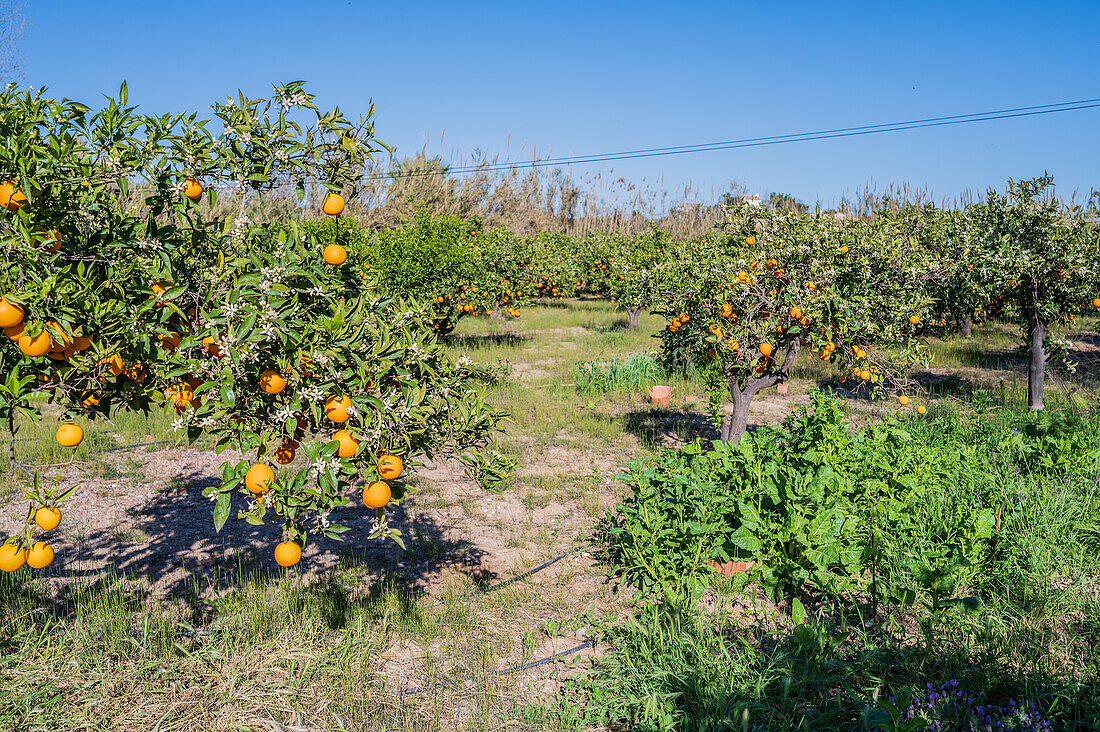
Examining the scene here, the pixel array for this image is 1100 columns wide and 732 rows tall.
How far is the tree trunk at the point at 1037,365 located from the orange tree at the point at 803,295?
3265mm

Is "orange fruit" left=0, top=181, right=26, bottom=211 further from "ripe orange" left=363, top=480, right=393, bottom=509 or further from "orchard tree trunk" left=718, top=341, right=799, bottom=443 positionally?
"orchard tree trunk" left=718, top=341, right=799, bottom=443

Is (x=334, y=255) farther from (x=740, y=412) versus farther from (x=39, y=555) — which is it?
(x=740, y=412)

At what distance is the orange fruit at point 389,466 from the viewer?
2.21m

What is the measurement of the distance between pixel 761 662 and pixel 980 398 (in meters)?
4.30

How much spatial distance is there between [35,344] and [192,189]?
28.8 inches

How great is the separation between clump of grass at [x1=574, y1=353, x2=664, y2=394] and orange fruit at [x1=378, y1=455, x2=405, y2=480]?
7.05m

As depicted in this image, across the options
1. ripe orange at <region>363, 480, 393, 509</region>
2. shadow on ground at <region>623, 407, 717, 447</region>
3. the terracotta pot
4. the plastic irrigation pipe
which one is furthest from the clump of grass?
ripe orange at <region>363, 480, 393, 509</region>

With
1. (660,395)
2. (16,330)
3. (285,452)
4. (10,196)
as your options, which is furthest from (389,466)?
(660,395)

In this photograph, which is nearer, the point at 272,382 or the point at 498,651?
the point at 272,382

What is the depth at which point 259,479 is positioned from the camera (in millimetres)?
2119

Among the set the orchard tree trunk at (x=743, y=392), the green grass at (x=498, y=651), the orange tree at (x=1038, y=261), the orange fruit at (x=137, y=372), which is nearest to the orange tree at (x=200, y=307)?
the orange fruit at (x=137, y=372)

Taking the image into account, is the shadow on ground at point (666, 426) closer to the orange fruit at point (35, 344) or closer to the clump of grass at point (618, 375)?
the clump of grass at point (618, 375)

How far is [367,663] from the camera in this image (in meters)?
3.13

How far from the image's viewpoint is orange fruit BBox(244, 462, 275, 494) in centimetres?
211
